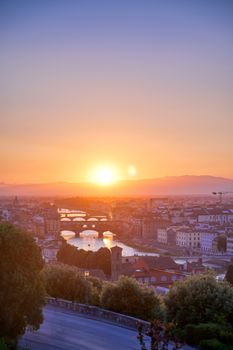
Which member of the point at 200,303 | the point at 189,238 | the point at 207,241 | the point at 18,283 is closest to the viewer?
the point at 18,283

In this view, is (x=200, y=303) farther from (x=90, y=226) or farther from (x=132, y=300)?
(x=90, y=226)

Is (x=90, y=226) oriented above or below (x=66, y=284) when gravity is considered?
below

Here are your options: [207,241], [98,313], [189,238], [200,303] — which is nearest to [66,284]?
[98,313]

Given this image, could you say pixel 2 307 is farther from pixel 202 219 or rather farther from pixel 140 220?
pixel 202 219

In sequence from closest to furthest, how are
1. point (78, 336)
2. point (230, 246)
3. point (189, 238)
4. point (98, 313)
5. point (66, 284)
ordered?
1. point (78, 336)
2. point (98, 313)
3. point (66, 284)
4. point (230, 246)
5. point (189, 238)

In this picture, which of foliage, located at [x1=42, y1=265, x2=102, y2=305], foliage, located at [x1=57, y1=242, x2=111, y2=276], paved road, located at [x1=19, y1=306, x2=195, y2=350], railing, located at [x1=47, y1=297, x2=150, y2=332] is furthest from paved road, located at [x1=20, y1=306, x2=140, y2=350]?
foliage, located at [x1=57, y1=242, x2=111, y2=276]

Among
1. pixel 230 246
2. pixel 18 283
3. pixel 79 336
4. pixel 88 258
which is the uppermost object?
pixel 18 283

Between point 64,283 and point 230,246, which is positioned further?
point 230,246
